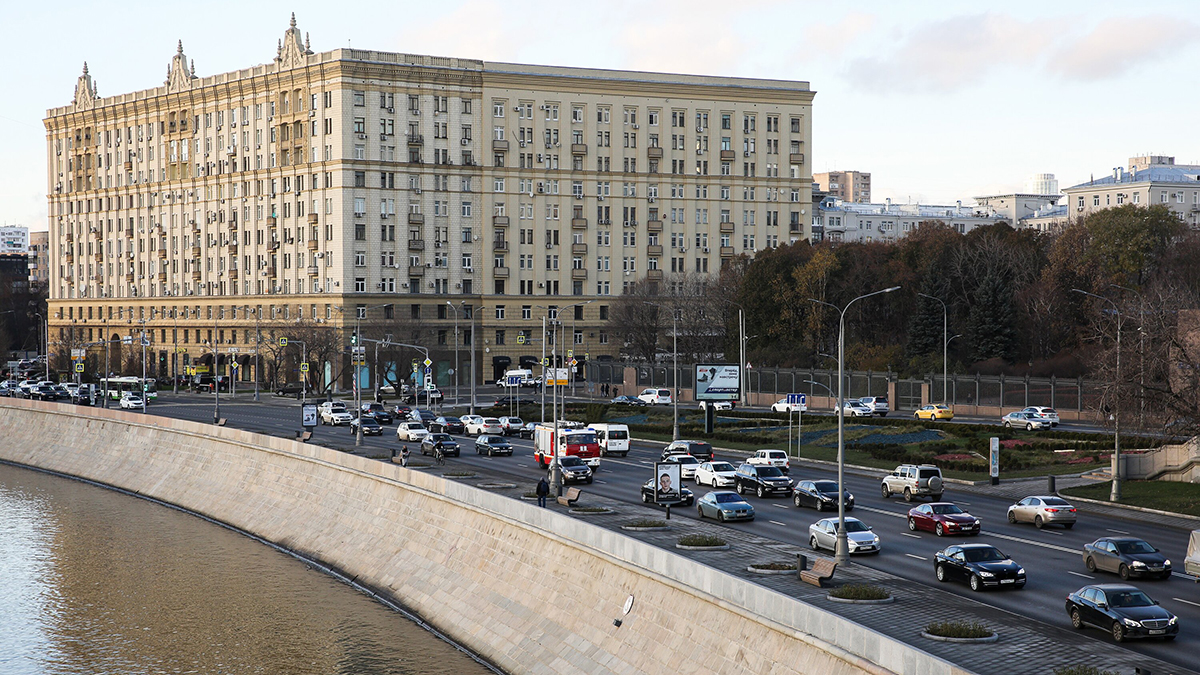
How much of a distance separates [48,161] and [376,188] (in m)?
67.4

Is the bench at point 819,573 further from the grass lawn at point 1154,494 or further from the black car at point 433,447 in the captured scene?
the black car at point 433,447

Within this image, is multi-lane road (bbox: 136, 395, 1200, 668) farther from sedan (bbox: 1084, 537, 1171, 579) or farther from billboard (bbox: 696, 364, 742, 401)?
billboard (bbox: 696, 364, 742, 401)

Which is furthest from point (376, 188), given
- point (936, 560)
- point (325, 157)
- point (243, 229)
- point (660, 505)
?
point (936, 560)

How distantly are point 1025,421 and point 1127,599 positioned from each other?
179 ft

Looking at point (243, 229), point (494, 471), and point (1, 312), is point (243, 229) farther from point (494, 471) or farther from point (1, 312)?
point (494, 471)

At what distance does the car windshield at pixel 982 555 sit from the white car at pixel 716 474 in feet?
75.0

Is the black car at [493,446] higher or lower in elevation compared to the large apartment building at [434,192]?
lower

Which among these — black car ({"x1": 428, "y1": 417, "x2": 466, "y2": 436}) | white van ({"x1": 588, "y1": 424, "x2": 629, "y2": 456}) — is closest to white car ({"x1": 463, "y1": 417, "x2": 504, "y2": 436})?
black car ({"x1": 428, "y1": 417, "x2": 466, "y2": 436})

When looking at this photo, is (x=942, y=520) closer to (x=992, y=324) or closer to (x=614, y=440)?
(x=614, y=440)

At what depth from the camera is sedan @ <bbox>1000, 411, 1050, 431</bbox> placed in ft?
265

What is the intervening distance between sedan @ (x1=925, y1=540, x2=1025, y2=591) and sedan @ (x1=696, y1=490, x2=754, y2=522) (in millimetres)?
11744

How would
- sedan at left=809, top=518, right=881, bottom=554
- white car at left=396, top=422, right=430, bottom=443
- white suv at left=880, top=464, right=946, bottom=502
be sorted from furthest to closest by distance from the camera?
1. white car at left=396, top=422, right=430, bottom=443
2. white suv at left=880, top=464, right=946, bottom=502
3. sedan at left=809, top=518, right=881, bottom=554

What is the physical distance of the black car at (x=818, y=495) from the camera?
51406 millimetres

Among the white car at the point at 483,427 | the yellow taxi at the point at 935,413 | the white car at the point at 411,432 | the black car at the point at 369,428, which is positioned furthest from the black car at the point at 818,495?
the black car at the point at 369,428
